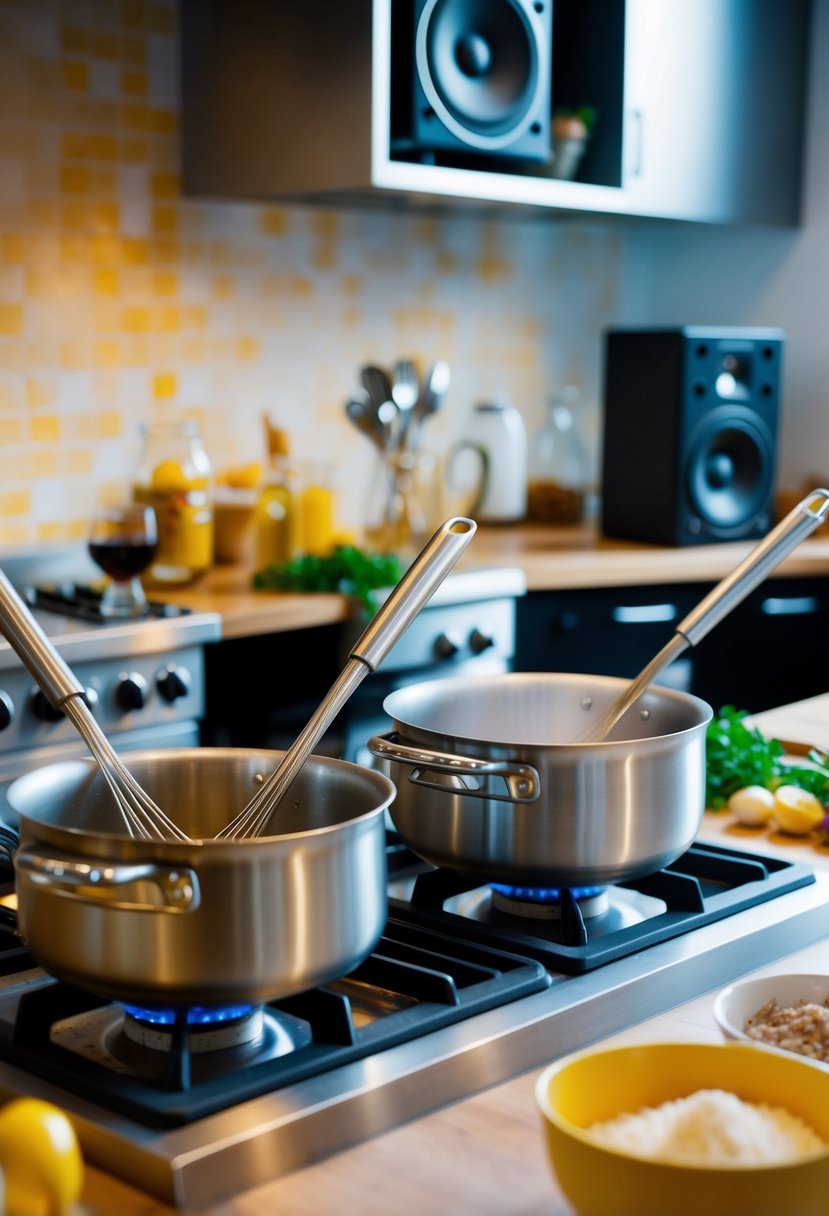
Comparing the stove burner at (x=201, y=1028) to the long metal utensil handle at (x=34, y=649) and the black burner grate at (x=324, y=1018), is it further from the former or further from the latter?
the long metal utensil handle at (x=34, y=649)

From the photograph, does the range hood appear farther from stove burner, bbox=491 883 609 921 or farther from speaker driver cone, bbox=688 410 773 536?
stove burner, bbox=491 883 609 921

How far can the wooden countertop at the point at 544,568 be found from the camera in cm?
241

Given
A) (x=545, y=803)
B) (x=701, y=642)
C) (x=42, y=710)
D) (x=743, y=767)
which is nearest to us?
(x=545, y=803)

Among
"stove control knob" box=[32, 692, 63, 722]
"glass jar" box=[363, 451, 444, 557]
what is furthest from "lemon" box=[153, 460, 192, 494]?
"stove control knob" box=[32, 692, 63, 722]

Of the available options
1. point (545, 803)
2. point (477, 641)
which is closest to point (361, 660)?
point (545, 803)

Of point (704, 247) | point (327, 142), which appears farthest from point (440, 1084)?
point (704, 247)

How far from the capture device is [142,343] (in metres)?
2.87

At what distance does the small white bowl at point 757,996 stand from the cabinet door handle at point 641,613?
2.07m

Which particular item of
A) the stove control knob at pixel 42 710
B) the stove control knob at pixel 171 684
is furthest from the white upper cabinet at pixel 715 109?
the stove control knob at pixel 42 710

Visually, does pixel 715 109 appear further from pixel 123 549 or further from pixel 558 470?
pixel 123 549

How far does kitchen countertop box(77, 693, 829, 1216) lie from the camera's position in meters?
0.68

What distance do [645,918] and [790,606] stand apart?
7.12ft

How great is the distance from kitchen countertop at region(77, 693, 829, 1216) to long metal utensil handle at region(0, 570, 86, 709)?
247 mm

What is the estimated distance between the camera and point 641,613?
292 cm
